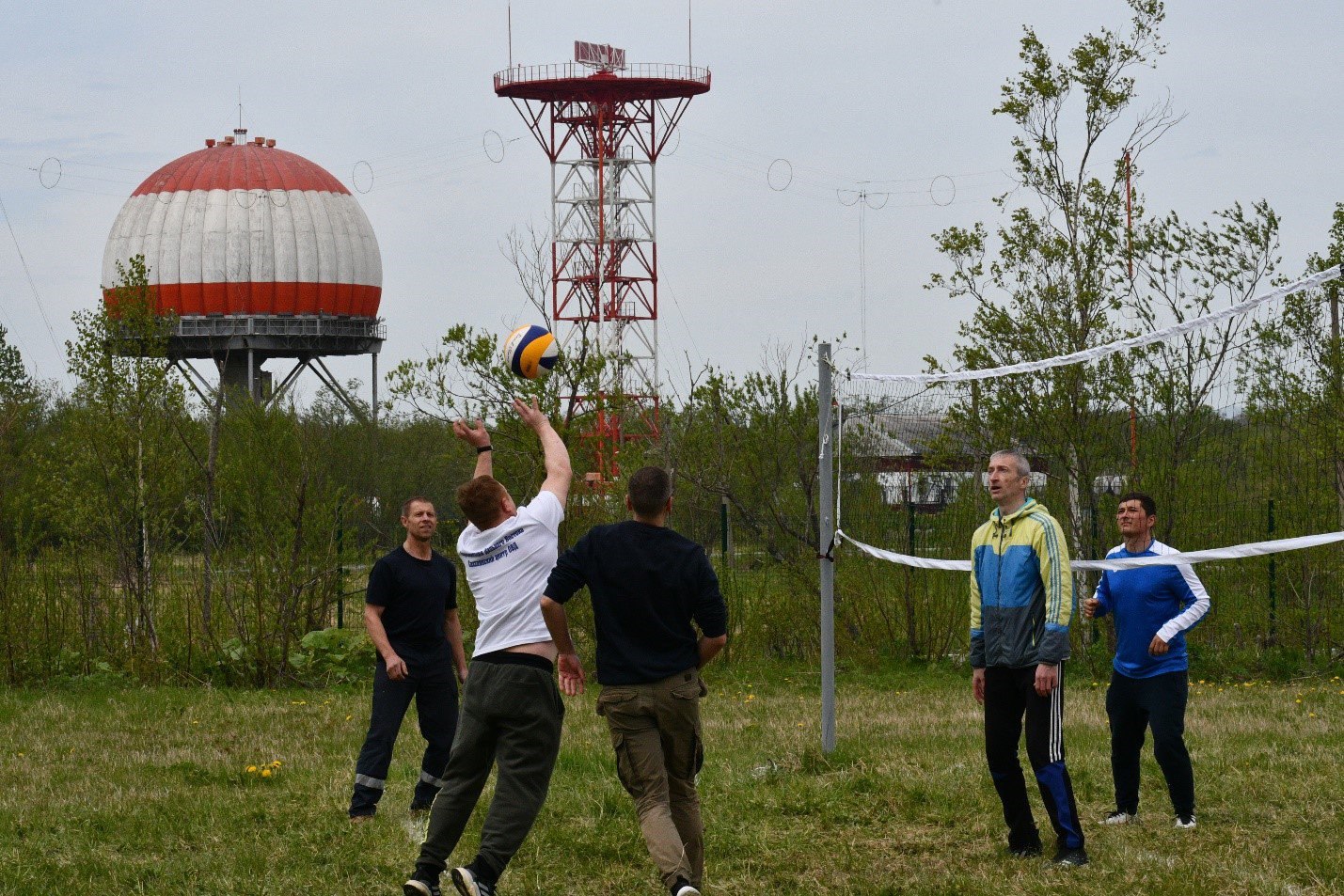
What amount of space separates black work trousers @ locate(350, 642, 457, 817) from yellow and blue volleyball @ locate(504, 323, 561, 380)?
1.81 m

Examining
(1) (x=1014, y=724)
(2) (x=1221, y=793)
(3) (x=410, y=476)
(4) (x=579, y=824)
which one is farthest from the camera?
(3) (x=410, y=476)

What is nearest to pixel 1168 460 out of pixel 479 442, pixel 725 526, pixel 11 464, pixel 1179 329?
pixel 725 526

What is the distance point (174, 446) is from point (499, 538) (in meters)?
10.6

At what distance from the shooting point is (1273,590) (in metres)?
15.8

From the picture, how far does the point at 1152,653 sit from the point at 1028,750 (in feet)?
3.38

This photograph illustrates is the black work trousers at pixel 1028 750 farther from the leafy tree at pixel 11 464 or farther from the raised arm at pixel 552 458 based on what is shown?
the leafy tree at pixel 11 464

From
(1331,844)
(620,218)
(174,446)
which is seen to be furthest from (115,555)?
(620,218)

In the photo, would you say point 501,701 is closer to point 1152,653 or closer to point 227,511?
point 1152,653

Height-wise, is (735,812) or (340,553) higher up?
(340,553)

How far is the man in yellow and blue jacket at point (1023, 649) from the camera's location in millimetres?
7102

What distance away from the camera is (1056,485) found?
15656 mm

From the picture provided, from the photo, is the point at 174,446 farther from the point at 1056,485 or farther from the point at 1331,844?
the point at 1331,844

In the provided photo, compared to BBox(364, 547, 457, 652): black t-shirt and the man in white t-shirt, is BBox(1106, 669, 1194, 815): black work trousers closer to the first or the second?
the man in white t-shirt

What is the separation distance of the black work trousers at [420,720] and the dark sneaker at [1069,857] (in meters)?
3.22
